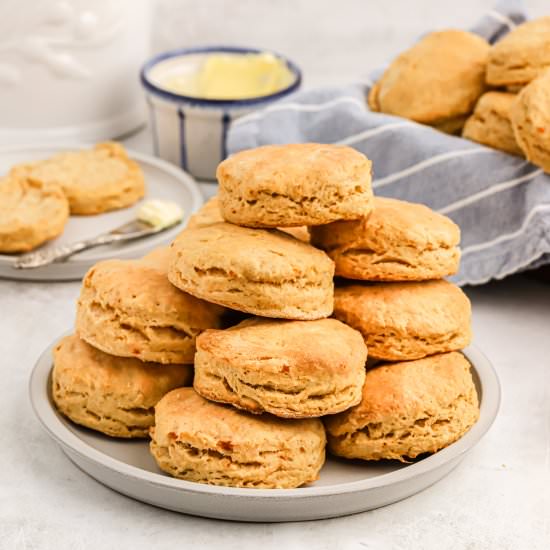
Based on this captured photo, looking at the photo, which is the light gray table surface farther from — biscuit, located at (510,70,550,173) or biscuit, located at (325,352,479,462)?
biscuit, located at (510,70,550,173)

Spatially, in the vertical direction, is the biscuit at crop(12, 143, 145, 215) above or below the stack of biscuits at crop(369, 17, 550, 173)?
below

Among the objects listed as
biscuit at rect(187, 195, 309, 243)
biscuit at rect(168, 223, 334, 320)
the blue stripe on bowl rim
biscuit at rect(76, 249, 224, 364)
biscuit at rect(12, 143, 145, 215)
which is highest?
biscuit at rect(168, 223, 334, 320)

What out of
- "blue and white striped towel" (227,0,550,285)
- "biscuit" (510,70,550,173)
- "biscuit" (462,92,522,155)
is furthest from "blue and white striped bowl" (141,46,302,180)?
"biscuit" (510,70,550,173)

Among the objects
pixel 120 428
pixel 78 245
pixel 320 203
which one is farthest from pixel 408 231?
pixel 78 245

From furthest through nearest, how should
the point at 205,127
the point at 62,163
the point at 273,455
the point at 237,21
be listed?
the point at 237,21
the point at 205,127
the point at 62,163
the point at 273,455

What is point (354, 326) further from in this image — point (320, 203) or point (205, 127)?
point (205, 127)

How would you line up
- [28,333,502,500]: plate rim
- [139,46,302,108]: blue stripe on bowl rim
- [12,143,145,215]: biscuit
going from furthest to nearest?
1. [139,46,302,108]: blue stripe on bowl rim
2. [12,143,145,215]: biscuit
3. [28,333,502,500]: plate rim

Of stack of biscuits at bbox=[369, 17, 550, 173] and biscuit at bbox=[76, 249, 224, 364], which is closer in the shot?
biscuit at bbox=[76, 249, 224, 364]
